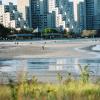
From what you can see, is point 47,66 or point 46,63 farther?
point 46,63

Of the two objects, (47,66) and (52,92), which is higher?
(52,92)

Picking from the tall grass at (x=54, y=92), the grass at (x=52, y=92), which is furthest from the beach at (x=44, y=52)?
the grass at (x=52, y=92)

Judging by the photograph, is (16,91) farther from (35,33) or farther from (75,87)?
(35,33)

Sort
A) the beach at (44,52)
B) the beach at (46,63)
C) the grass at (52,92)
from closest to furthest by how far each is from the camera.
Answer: the grass at (52,92) → the beach at (46,63) → the beach at (44,52)

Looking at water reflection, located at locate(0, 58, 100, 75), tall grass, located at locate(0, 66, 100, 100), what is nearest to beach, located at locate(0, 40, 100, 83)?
water reflection, located at locate(0, 58, 100, 75)

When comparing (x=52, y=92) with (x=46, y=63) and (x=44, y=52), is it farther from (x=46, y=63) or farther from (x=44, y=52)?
(x=44, y=52)

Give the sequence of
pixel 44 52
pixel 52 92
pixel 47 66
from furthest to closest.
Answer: pixel 44 52 → pixel 47 66 → pixel 52 92

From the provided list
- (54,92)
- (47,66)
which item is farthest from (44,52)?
(54,92)

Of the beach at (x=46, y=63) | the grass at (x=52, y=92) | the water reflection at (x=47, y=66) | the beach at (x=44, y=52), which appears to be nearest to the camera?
the grass at (x=52, y=92)

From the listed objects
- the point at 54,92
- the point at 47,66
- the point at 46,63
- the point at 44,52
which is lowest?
the point at 44,52

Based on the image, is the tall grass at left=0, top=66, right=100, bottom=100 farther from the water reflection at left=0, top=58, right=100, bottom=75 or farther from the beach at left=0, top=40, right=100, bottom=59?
the beach at left=0, top=40, right=100, bottom=59

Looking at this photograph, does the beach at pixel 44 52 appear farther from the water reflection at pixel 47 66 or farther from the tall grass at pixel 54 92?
the tall grass at pixel 54 92

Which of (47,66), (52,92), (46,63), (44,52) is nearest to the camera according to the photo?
(52,92)

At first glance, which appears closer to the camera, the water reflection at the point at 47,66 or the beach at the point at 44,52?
the water reflection at the point at 47,66
